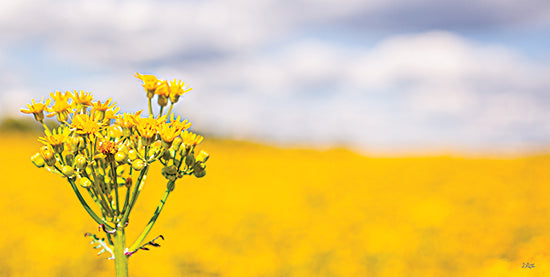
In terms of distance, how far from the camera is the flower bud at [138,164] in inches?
90.3

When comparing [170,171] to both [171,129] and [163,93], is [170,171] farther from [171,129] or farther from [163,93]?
[163,93]

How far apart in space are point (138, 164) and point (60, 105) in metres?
0.61

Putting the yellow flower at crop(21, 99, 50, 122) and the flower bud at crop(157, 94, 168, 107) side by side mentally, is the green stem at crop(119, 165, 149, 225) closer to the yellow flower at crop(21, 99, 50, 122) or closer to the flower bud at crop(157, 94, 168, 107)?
the flower bud at crop(157, 94, 168, 107)

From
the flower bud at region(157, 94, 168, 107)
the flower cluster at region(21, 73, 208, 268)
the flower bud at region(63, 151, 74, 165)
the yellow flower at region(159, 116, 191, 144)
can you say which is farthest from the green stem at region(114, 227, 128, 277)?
the flower bud at region(157, 94, 168, 107)

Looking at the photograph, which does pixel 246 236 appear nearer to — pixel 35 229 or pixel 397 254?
pixel 397 254

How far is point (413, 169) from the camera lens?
9.62 metres

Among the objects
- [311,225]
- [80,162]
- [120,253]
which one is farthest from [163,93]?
[311,225]

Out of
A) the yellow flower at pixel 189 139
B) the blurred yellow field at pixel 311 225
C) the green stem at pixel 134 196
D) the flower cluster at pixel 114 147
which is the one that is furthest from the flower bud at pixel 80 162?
the blurred yellow field at pixel 311 225

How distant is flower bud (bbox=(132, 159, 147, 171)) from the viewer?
229 cm

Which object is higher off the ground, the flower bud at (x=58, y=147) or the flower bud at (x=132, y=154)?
the flower bud at (x=58, y=147)

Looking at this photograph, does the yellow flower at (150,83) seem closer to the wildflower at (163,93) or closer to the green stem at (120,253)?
the wildflower at (163,93)

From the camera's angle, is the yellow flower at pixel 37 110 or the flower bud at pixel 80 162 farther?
the yellow flower at pixel 37 110

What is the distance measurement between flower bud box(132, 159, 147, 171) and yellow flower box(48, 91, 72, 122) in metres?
0.54

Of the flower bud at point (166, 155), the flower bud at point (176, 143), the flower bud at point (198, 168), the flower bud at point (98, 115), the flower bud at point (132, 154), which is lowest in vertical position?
the flower bud at point (198, 168)
